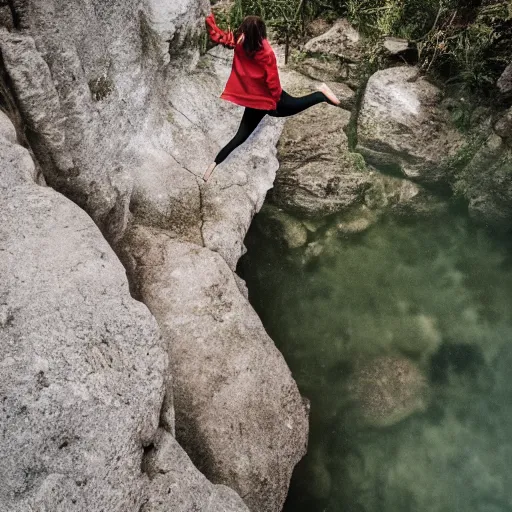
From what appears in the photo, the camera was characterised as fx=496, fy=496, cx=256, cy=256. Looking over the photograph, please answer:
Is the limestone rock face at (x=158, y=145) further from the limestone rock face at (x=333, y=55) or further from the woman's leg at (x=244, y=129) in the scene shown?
the limestone rock face at (x=333, y=55)

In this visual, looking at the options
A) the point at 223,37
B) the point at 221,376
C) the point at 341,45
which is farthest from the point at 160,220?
the point at 341,45

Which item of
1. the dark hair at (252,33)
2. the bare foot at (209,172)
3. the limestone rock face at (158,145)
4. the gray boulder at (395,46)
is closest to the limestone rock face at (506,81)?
the gray boulder at (395,46)

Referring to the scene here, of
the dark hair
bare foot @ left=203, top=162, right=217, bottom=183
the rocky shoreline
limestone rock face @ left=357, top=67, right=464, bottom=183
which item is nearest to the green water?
the rocky shoreline

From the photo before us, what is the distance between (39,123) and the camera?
12.5 feet

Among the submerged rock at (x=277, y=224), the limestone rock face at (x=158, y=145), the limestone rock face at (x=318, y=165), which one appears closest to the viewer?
the limestone rock face at (x=158, y=145)

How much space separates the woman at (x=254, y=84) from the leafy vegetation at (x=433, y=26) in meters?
1.53

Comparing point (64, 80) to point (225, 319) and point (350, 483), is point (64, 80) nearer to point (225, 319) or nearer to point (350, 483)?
point (225, 319)

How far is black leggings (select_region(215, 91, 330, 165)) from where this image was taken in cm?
492

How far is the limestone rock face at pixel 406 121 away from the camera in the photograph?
239 inches

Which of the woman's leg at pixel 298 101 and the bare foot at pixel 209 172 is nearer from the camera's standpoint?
the woman's leg at pixel 298 101

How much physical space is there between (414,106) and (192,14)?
2.83 metres

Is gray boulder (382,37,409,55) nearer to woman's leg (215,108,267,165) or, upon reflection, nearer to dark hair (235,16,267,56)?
woman's leg (215,108,267,165)

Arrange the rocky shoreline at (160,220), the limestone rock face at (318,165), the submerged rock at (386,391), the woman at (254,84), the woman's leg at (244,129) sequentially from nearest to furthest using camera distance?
1. the rocky shoreline at (160,220)
2. the woman at (254,84)
3. the woman's leg at (244,129)
4. the submerged rock at (386,391)
5. the limestone rock face at (318,165)

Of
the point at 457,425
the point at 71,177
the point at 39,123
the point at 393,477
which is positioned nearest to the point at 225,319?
the point at 71,177
